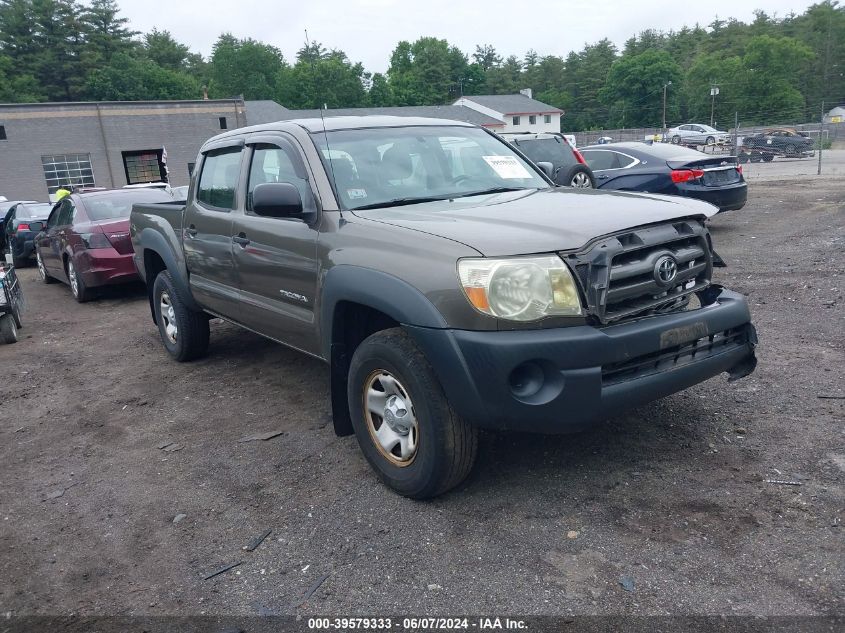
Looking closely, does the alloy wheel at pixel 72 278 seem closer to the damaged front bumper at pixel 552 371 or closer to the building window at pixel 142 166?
the damaged front bumper at pixel 552 371

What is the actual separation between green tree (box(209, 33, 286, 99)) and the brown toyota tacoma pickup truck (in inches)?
4047

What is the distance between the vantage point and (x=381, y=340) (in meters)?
3.56

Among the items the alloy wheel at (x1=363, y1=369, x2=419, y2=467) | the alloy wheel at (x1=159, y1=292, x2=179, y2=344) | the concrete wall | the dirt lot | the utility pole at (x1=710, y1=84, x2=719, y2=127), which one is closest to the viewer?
the dirt lot

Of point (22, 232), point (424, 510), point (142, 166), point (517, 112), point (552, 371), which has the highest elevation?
point (517, 112)

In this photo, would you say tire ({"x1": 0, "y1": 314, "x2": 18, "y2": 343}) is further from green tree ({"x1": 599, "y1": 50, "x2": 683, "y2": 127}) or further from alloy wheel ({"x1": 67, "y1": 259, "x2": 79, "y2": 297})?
green tree ({"x1": 599, "y1": 50, "x2": 683, "y2": 127})

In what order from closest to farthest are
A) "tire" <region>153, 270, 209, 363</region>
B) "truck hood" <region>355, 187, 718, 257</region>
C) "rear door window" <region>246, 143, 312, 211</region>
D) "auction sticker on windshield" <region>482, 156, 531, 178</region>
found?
"truck hood" <region>355, 187, 718, 257</region>, "rear door window" <region>246, 143, 312, 211</region>, "auction sticker on windshield" <region>482, 156, 531, 178</region>, "tire" <region>153, 270, 209, 363</region>

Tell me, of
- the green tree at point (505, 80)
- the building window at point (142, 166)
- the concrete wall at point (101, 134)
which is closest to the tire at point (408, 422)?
the concrete wall at point (101, 134)

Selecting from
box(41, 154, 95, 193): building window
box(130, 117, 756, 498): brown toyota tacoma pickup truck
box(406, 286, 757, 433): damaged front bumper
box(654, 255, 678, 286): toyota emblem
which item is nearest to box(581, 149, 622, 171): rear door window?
box(130, 117, 756, 498): brown toyota tacoma pickup truck

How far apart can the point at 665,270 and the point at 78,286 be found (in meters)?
9.13

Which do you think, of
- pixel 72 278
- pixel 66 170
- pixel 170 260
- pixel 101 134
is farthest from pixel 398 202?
pixel 101 134

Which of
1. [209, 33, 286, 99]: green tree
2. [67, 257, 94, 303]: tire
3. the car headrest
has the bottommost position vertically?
[67, 257, 94, 303]: tire

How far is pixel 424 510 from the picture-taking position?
3.58 meters

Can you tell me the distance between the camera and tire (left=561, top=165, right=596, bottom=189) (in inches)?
408

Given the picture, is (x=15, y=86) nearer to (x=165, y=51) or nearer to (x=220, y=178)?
(x=165, y=51)
